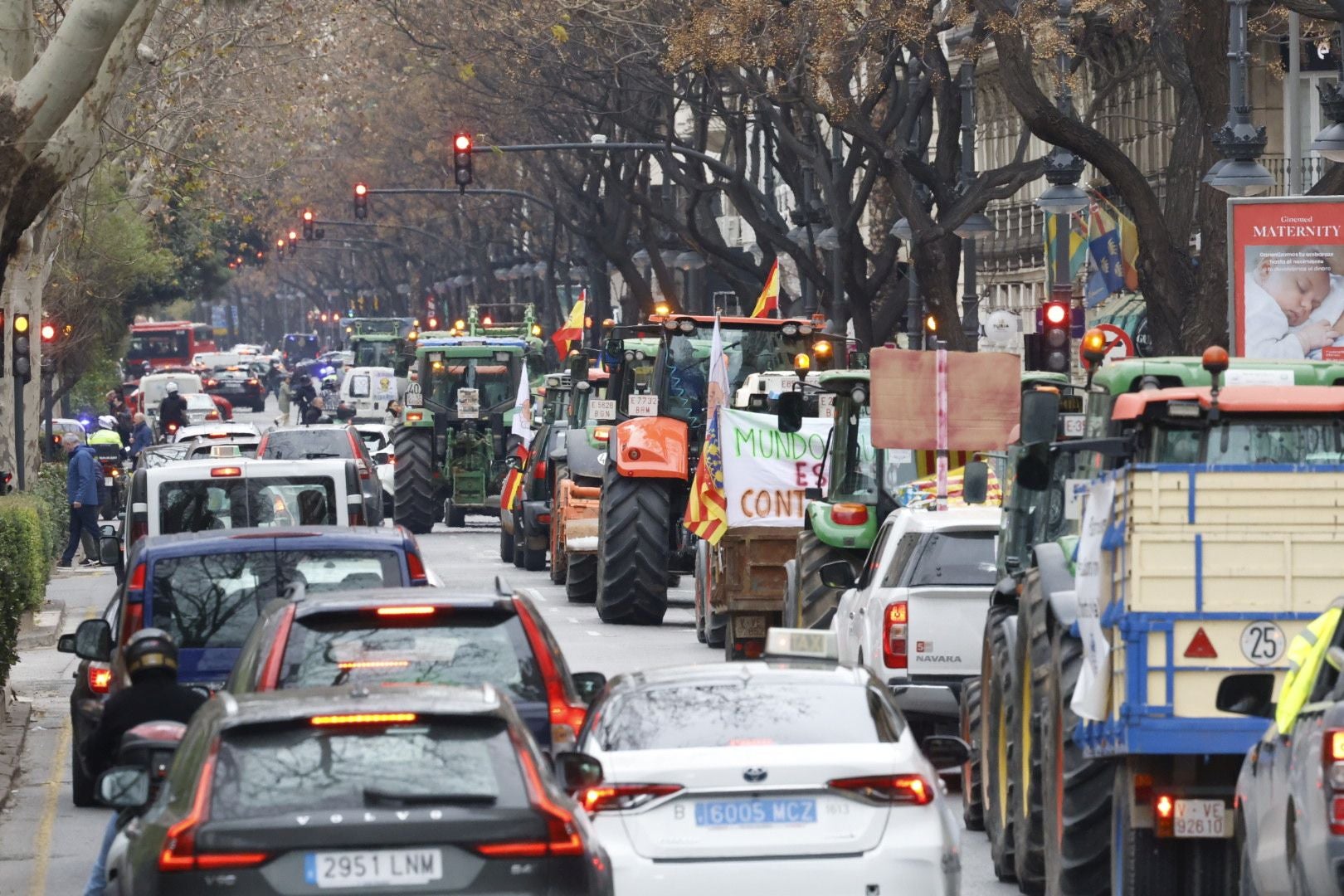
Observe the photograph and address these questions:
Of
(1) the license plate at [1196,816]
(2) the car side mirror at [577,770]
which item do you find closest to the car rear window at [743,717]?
(2) the car side mirror at [577,770]

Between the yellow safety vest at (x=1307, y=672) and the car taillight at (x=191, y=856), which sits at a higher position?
the yellow safety vest at (x=1307, y=672)

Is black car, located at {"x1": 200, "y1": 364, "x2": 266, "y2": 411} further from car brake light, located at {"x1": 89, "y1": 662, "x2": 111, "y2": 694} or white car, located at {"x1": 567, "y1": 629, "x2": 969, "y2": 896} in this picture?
white car, located at {"x1": 567, "y1": 629, "x2": 969, "y2": 896}

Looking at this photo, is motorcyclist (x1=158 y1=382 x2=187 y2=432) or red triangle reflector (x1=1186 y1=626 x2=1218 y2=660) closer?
red triangle reflector (x1=1186 y1=626 x2=1218 y2=660)

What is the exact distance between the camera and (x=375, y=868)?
7383 millimetres

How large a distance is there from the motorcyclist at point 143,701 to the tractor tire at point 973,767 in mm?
4821

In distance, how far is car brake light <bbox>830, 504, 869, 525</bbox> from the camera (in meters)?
18.9

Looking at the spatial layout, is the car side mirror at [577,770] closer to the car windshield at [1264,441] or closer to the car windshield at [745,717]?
the car windshield at [745,717]

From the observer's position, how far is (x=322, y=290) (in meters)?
151

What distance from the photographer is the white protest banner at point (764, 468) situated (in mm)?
22422

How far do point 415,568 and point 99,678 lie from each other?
2.91 metres

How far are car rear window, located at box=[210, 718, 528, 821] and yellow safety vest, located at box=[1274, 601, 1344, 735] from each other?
2427 millimetres

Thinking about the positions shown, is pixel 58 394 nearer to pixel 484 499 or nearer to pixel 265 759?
pixel 484 499

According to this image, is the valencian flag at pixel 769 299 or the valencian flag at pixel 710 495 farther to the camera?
the valencian flag at pixel 769 299

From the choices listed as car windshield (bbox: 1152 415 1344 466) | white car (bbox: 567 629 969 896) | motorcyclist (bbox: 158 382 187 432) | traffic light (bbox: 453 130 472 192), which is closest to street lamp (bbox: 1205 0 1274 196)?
car windshield (bbox: 1152 415 1344 466)
